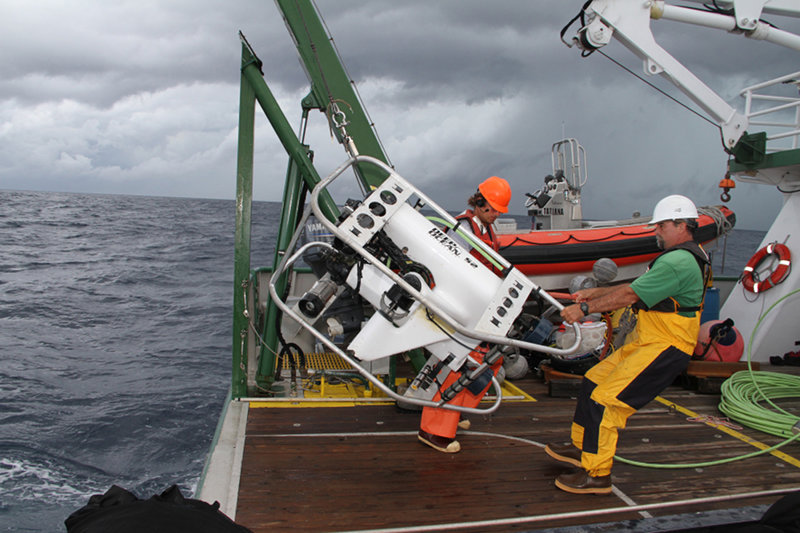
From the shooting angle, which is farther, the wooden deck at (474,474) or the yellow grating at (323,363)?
the yellow grating at (323,363)

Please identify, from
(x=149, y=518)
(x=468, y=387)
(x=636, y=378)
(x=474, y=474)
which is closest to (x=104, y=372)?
(x=468, y=387)

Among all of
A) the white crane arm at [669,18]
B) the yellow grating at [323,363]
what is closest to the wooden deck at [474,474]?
the yellow grating at [323,363]

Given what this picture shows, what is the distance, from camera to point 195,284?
52.1 feet

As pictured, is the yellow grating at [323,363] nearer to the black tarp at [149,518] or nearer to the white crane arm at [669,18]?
the black tarp at [149,518]

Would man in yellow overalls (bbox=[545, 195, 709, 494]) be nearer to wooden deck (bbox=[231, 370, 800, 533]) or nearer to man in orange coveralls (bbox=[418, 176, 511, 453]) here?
wooden deck (bbox=[231, 370, 800, 533])

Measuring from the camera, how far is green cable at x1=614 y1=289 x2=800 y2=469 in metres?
3.89

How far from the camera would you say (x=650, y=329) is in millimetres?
3277

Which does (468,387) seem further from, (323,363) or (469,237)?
(323,363)

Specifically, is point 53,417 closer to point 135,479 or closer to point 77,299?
point 135,479

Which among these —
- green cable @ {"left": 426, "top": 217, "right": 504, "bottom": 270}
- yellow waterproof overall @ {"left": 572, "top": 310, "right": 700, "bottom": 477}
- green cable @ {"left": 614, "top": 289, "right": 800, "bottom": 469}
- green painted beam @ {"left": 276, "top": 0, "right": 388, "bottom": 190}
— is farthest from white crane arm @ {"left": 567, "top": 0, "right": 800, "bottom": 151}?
yellow waterproof overall @ {"left": 572, "top": 310, "right": 700, "bottom": 477}

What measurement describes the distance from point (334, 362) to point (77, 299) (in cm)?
991

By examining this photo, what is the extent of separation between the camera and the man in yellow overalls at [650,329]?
3.13 metres

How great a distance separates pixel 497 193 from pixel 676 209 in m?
1.08

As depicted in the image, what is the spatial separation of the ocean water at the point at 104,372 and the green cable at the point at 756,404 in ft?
13.3
